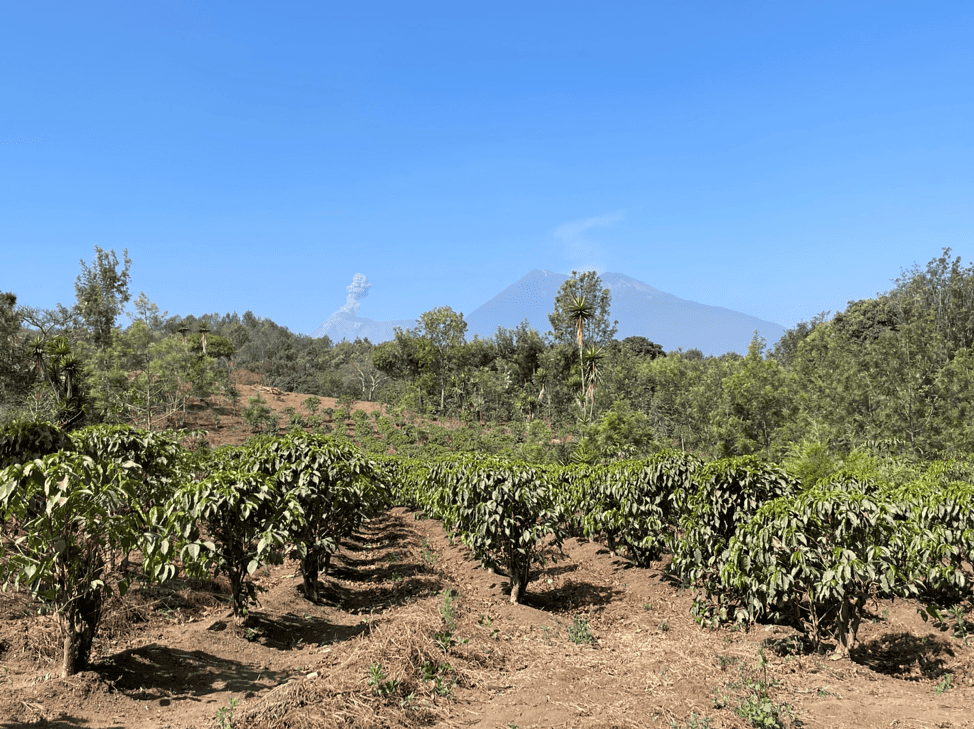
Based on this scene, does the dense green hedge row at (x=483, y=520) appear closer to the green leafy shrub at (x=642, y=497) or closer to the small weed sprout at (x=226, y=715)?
the green leafy shrub at (x=642, y=497)

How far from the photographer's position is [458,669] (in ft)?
19.0

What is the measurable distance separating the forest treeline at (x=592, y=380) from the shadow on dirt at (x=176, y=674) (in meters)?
15.1

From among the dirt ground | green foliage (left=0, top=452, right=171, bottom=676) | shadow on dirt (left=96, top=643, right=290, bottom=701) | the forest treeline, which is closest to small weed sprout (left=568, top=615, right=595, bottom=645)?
the dirt ground

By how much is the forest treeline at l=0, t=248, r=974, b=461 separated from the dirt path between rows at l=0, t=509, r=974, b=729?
37.3 feet

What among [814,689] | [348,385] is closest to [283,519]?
[814,689]

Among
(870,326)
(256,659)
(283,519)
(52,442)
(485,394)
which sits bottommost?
(256,659)

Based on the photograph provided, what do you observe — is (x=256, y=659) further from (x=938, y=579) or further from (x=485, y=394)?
(x=485, y=394)

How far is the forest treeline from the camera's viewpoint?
2205cm

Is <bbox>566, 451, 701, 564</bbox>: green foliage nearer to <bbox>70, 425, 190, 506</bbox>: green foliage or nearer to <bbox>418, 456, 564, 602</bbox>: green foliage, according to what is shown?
<bbox>418, 456, 564, 602</bbox>: green foliage

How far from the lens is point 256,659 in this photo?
603 centimetres

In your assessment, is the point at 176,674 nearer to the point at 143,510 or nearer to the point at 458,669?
the point at 143,510

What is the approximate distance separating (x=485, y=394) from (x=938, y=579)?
3951cm

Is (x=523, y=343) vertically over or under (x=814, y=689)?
over

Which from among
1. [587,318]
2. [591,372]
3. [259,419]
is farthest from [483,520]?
[587,318]
